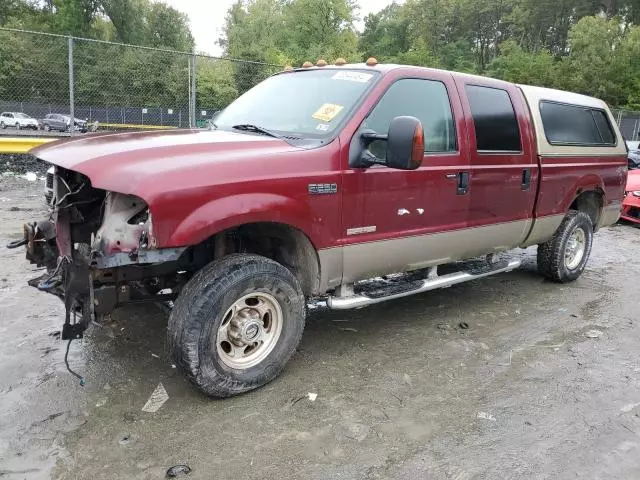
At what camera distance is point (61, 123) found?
11023 mm

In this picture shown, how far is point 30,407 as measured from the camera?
318 cm

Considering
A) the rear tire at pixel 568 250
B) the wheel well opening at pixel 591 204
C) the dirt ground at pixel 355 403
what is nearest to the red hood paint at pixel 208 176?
the dirt ground at pixel 355 403

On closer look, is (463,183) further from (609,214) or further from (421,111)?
(609,214)

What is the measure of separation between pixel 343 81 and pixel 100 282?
88.3 inches

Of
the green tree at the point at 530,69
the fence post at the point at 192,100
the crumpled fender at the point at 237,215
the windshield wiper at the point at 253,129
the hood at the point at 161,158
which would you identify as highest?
the green tree at the point at 530,69

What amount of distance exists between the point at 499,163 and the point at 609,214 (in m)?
2.60

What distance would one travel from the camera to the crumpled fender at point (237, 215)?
2.93m

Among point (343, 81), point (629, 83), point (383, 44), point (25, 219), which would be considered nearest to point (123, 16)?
point (383, 44)

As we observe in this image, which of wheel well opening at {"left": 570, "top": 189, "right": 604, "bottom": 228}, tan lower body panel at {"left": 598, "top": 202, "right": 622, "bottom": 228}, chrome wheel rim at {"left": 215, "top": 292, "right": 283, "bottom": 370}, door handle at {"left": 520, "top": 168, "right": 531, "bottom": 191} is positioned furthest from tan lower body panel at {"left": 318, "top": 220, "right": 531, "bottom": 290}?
tan lower body panel at {"left": 598, "top": 202, "right": 622, "bottom": 228}

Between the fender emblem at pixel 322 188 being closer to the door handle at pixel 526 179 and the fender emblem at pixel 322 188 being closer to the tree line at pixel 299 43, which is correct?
the door handle at pixel 526 179

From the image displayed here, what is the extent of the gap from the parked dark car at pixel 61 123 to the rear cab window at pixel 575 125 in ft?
28.2

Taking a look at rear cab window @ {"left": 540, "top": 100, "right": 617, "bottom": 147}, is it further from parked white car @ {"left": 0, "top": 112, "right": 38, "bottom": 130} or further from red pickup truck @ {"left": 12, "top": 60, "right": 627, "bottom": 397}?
parked white car @ {"left": 0, "top": 112, "right": 38, "bottom": 130}

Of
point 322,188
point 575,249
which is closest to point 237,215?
point 322,188

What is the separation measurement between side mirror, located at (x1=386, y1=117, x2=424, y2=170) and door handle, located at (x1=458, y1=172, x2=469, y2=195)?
1.07 m
